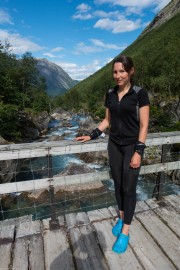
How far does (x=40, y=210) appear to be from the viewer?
12.6 meters

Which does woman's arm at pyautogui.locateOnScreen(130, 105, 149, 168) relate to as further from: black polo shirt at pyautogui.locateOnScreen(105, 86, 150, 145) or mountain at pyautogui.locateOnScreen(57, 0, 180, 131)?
mountain at pyautogui.locateOnScreen(57, 0, 180, 131)

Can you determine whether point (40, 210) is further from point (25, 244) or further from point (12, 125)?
point (12, 125)

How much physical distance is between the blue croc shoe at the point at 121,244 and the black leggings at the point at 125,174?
226 mm

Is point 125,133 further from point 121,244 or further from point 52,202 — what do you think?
point 52,202

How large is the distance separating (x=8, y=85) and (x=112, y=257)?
104ft

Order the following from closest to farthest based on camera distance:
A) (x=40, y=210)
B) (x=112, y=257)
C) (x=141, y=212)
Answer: (x=112, y=257) → (x=141, y=212) → (x=40, y=210)

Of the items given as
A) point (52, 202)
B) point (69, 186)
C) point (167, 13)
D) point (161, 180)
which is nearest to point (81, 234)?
point (52, 202)

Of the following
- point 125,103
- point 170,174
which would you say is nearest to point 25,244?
point 125,103

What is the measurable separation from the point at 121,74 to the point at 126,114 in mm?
527

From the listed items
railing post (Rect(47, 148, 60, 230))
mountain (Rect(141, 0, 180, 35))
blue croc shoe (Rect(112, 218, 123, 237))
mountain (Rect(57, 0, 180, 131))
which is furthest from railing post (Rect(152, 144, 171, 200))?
mountain (Rect(141, 0, 180, 35))

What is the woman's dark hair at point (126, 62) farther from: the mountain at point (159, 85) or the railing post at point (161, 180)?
the mountain at point (159, 85)

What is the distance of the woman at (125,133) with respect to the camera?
309 cm

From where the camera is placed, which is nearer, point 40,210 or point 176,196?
point 176,196

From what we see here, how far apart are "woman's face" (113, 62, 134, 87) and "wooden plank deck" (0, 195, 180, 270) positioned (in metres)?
2.40
